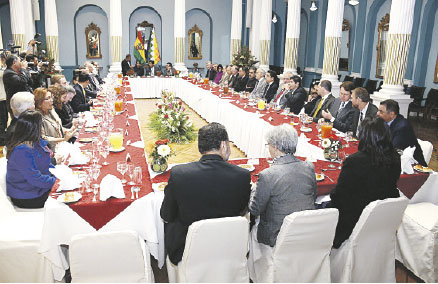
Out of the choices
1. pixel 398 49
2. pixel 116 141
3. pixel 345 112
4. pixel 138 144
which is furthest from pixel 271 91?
pixel 116 141

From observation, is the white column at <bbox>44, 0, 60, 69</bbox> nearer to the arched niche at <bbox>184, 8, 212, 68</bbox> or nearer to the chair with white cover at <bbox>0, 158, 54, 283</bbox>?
the arched niche at <bbox>184, 8, 212, 68</bbox>

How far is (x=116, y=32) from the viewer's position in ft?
45.7

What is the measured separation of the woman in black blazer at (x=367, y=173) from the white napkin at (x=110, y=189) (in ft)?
4.95

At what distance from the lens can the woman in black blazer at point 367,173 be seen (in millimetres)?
2531

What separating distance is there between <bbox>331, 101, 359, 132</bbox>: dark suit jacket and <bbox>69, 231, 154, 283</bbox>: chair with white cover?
11.7 ft

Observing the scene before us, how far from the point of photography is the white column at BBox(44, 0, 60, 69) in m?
13.2

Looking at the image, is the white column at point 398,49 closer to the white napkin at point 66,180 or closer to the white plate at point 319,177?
the white plate at point 319,177

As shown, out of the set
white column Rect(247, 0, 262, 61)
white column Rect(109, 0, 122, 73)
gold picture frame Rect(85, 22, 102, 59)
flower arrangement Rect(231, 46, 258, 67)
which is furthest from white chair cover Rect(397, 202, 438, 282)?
gold picture frame Rect(85, 22, 102, 59)

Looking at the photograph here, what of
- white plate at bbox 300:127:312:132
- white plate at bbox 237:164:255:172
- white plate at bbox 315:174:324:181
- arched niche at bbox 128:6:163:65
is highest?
arched niche at bbox 128:6:163:65

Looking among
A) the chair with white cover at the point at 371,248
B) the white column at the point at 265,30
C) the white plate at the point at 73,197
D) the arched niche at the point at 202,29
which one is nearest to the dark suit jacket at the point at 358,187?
the chair with white cover at the point at 371,248

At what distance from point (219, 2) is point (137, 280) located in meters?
16.1

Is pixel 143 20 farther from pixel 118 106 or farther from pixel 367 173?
pixel 367 173

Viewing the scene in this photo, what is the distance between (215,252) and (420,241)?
1.77m

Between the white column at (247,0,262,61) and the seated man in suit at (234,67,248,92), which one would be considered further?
the white column at (247,0,262,61)
